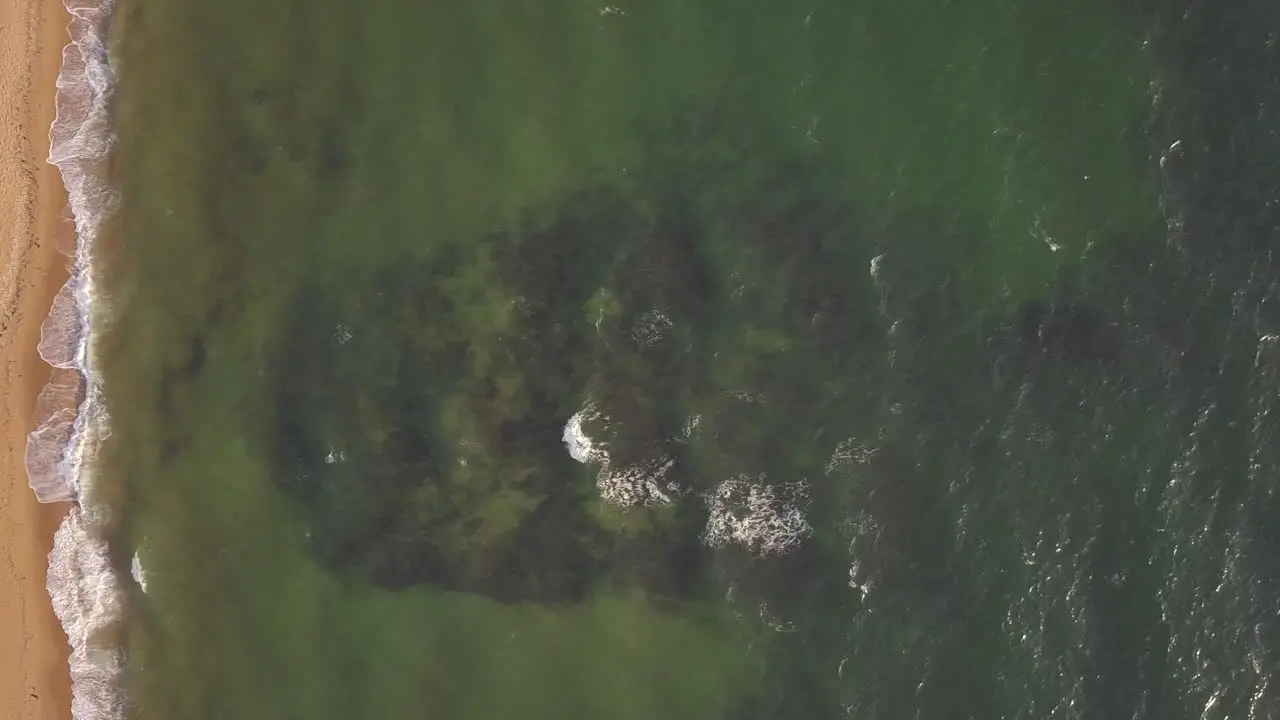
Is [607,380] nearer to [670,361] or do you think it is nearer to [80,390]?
[670,361]

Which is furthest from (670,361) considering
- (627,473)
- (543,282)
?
(543,282)

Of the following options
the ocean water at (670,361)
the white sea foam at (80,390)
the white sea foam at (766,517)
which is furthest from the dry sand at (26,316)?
the white sea foam at (766,517)

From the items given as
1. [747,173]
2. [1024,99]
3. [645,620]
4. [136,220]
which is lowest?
[645,620]

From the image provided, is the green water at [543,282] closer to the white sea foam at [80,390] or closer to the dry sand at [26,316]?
the white sea foam at [80,390]

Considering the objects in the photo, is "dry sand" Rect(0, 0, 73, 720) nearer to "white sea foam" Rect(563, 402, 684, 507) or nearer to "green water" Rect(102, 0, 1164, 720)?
"green water" Rect(102, 0, 1164, 720)

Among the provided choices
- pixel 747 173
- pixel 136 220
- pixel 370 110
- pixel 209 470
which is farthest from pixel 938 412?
pixel 136 220

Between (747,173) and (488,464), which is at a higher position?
(747,173)

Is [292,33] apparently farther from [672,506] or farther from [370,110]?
[672,506]

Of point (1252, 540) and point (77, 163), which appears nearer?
point (1252, 540)
